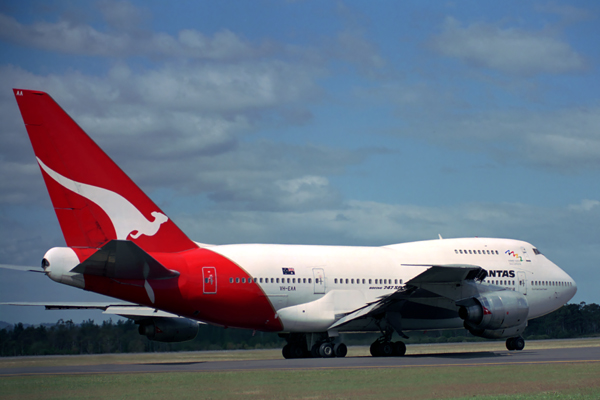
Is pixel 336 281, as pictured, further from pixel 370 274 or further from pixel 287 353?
pixel 287 353

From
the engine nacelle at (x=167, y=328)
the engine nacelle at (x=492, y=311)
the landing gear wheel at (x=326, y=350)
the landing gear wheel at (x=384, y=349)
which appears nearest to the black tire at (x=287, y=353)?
the landing gear wheel at (x=326, y=350)

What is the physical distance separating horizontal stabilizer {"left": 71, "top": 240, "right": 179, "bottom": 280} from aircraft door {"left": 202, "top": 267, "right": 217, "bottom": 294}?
1.65 m

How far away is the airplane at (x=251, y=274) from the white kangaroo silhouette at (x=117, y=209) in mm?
34

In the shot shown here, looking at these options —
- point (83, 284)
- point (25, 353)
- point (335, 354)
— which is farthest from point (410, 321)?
point (25, 353)

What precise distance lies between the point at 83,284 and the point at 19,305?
21.8 ft

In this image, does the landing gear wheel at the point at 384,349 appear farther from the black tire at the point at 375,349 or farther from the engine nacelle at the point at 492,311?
the engine nacelle at the point at 492,311

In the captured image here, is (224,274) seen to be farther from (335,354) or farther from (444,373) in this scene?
(444,373)

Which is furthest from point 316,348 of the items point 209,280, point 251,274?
point 209,280

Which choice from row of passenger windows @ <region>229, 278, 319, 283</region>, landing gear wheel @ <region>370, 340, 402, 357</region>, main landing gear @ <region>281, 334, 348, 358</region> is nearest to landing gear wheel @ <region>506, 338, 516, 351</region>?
landing gear wheel @ <region>370, 340, 402, 357</region>

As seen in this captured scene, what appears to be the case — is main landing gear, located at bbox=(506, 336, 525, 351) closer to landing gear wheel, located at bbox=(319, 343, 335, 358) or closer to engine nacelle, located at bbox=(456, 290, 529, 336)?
engine nacelle, located at bbox=(456, 290, 529, 336)

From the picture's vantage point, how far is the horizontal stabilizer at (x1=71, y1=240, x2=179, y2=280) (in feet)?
70.2

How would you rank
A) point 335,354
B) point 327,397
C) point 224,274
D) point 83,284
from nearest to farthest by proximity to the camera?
1. point 327,397
2. point 83,284
3. point 224,274
4. point 335,354

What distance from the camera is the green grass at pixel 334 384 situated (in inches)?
554

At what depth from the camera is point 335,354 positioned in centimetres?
2739
